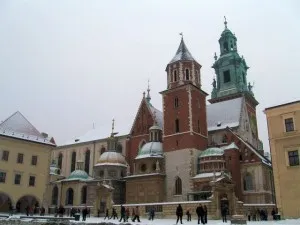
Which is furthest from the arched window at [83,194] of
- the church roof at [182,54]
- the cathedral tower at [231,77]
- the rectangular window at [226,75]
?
the rectangular window at [226,75]

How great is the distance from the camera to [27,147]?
45.7 m

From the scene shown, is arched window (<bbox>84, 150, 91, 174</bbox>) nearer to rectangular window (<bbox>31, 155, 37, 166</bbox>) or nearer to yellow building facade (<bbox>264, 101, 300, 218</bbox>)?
rectangular window (<bbox>31, 155, 37, 166</bbox>)

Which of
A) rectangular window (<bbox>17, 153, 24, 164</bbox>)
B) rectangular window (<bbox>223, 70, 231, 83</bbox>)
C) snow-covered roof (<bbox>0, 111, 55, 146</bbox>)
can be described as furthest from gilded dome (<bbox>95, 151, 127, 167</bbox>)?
→ rectangular window (<bbox>223, 70, 231, 83</bbox>)

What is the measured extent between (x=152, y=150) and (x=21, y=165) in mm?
17126

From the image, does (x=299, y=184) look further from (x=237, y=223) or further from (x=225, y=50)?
(x=225, y=50)

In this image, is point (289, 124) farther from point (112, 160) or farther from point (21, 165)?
point (21, 165)

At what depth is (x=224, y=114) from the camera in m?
56.9

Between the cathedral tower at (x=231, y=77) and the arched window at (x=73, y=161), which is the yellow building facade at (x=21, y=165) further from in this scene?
the cathedral tower at (x=231, y=77)

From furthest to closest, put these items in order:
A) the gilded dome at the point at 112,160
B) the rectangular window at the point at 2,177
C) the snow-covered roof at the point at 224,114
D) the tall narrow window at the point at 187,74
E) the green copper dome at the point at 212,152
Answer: the snow-covered roof at the point at 224,114, the gilded dome at the point at 112,160, the tall narrow window at the point at 187,74, the green copper dome at the point at 212,152, the rectangular window at the point at 2,177

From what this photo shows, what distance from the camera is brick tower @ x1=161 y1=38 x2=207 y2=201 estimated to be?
4616cm

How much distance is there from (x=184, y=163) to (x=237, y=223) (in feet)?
76.1

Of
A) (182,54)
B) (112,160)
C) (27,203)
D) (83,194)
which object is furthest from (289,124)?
(83,194)

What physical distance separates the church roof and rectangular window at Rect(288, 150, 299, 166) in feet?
76.3

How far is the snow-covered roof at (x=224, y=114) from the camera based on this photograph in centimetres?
5434
